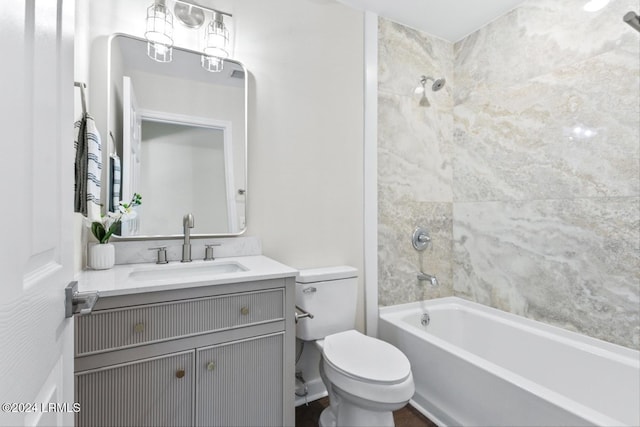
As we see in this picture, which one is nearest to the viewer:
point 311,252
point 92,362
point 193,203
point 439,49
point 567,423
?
point 92,362

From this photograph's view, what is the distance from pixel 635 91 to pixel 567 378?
1500 mm

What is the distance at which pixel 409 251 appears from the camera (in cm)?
232

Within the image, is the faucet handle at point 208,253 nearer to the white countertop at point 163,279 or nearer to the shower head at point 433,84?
the white countertop at point 163,279

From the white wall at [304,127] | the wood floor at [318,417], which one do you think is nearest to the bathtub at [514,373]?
the wood floor at [318,417]

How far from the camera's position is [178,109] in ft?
5.47

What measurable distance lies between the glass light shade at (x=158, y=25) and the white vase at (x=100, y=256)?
102 cm

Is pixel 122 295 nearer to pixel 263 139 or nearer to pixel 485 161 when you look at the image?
pixel 263 139

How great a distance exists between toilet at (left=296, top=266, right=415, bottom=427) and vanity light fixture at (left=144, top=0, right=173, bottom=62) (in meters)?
1.35

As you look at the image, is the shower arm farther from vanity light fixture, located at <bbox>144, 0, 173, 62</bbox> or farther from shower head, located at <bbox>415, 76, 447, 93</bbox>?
vanity light fixture, located at <bbox>144, 0, 173, 62</bbox>

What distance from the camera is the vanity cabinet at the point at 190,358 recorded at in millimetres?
1056

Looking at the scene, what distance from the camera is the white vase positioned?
1.37m

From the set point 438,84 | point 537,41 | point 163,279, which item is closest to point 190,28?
point 163,279

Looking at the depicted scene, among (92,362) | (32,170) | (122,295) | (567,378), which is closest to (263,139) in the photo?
(122,295)

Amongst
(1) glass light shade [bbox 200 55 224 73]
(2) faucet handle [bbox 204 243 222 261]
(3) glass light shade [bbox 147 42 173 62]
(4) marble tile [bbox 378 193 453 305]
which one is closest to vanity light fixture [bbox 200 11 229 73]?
(1) glass light shade [bbox 200 55 224 73]
